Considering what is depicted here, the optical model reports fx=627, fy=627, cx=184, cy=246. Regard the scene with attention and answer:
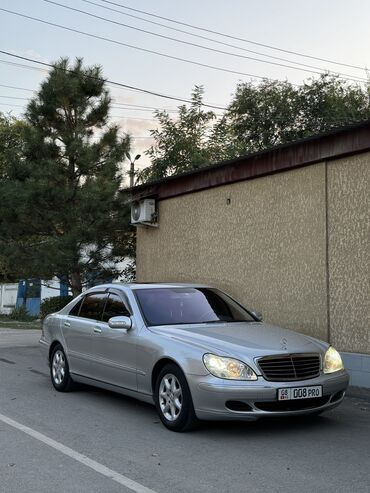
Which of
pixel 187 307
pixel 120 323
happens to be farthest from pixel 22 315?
pixel 120 323

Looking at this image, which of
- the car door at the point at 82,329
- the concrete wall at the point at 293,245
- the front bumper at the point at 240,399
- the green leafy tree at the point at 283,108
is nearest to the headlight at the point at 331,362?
the front bumper at the point at 240,399

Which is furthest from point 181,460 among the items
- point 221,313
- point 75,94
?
point 75,94

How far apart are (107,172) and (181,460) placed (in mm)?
13259

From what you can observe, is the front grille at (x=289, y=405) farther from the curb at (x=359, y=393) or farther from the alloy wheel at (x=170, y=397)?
the curb at (x=359, y=393)

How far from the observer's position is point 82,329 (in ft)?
26.7

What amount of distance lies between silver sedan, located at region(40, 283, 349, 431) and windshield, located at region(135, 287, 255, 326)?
0.01 m

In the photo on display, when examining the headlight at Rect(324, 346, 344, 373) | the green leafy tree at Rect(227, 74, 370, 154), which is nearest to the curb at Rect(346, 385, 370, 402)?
the headlight at Rect(324, 346, 344, 373)

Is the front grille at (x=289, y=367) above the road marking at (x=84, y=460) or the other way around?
above

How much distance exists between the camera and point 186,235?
42.3 ft

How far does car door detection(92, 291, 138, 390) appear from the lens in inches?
277

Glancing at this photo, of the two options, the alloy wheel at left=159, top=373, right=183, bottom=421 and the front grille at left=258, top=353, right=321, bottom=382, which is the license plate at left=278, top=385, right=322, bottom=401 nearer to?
the front grille at left=258, top=353, right=321, bottom=382

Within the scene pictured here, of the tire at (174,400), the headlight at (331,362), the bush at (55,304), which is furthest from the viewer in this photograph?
the bush at (55,304)

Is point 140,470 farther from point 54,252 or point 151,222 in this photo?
point 54,252

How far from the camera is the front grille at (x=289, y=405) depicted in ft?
19.4
